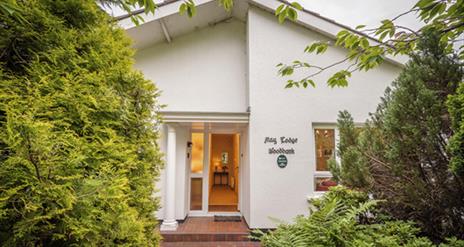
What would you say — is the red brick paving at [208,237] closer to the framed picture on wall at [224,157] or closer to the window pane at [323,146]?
the window pane at [323,146]

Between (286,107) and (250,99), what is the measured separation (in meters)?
0.87

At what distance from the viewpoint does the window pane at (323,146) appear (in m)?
5.12

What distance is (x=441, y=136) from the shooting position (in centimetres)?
209

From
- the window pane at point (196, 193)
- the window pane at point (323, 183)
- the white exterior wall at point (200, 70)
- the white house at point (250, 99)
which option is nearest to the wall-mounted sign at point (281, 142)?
the white house at point (250, 99)

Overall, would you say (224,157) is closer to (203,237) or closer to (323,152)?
(323,152)

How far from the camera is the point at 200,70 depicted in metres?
5.64

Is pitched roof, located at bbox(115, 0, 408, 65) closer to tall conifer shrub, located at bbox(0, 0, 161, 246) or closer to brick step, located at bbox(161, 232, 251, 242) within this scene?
tall conifer shrub, located at bbox(0, 0, 161, 246)

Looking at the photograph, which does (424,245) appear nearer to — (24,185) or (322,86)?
(24,185)

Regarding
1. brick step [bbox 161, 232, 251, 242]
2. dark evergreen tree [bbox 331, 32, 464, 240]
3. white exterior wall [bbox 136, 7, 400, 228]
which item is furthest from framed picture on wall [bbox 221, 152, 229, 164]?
dark evergreen tree [bbox 331, 32, 464, 240]

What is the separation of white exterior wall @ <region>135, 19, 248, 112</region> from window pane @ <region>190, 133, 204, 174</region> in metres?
1.13

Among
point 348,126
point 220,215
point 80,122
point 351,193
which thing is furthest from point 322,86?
point 80,122

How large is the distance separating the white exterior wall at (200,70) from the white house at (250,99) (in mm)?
26

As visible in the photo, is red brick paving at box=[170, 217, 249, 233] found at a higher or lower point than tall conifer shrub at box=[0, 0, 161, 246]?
lower

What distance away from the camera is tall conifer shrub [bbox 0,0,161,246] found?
41.7 inches
